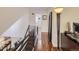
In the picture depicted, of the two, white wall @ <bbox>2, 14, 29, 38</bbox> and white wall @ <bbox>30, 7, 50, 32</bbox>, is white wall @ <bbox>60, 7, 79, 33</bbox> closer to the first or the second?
white wall @ <bbox>30, 7, 50, 32</bbox>

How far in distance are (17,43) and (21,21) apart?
243 mm

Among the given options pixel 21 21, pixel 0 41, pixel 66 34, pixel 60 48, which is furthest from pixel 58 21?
pixel 0 41

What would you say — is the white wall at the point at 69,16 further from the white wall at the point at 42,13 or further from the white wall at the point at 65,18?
the white wall at the point at 42,13

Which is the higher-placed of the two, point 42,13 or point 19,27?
point 42,13

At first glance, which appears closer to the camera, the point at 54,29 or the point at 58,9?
the point at 58,9

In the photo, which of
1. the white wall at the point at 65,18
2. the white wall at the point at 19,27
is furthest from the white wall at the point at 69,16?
the white wall at the point at 19,27

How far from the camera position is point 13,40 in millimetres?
1326

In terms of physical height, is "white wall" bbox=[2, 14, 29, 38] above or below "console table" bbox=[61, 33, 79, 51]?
above

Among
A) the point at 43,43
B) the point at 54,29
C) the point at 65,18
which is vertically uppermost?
the point at 65,18

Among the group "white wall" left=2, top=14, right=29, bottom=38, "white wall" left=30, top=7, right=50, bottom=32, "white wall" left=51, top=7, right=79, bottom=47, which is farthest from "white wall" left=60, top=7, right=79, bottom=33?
"white wall" left=2, top=14, right=29, bottom=38

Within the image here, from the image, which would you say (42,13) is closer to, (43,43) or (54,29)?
(54,29)

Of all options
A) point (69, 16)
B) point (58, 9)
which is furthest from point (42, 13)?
point (69, 16)
